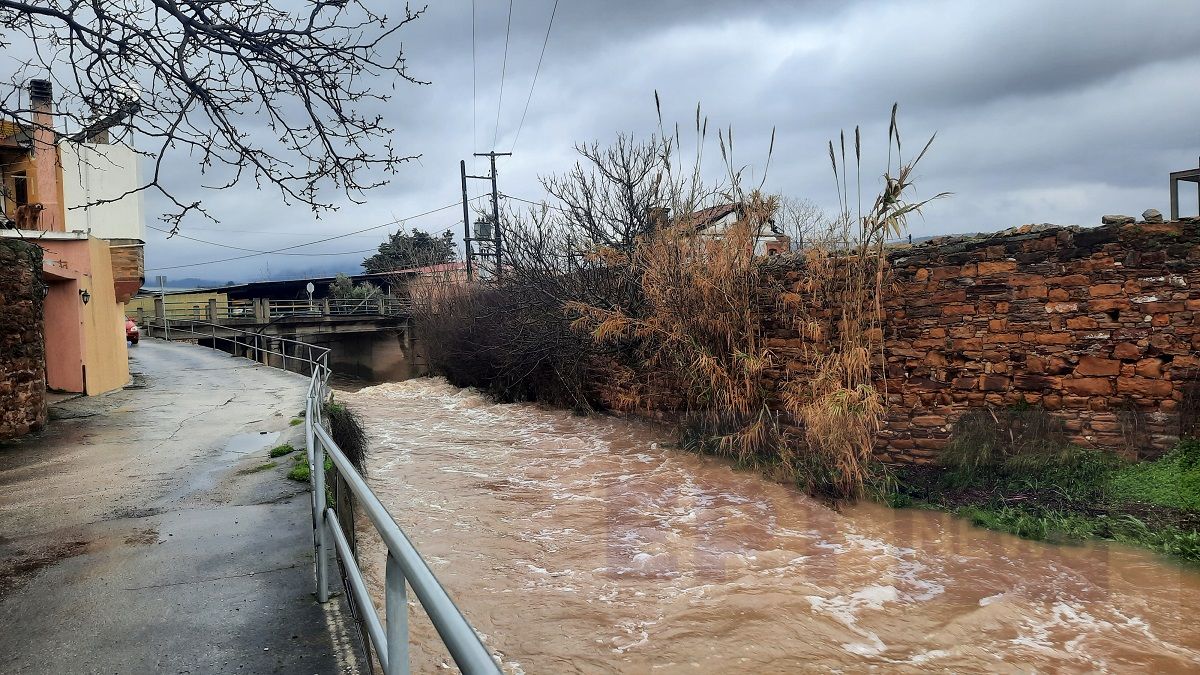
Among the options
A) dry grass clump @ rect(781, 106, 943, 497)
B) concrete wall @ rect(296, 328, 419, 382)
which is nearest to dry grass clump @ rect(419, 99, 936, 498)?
dry grass clump @ rect(781, 106, 943, 497)

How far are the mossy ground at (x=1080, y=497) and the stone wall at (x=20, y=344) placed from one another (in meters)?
10.9

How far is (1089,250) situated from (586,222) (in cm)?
926

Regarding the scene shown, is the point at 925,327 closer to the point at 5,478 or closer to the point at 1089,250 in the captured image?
the point at 1089,250

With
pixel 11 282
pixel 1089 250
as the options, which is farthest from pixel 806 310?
pixel 11 282

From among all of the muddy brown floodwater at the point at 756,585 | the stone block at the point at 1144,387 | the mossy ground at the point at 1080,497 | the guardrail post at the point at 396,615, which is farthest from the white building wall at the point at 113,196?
the stone block at the point at 1144,387

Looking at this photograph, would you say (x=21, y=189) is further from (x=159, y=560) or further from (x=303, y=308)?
(x=303, y=308)

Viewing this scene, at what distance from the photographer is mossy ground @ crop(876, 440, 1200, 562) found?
7352 mm

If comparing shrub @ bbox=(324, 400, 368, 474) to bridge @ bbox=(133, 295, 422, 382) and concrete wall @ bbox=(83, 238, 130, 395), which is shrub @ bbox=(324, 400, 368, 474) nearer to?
concrete wall @ bbox=(83, 238, 130, 395)

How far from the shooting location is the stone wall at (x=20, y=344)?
9.21 metres

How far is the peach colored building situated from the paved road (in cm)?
521

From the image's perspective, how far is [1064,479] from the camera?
827 centimetres

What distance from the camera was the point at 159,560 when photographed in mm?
4469

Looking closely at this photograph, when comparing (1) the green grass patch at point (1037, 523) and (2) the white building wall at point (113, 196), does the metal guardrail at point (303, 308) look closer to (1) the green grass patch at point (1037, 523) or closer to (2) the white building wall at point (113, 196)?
(2) the white building wall at point (113, 196)

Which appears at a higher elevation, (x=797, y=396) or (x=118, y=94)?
(x=118, y=94)
